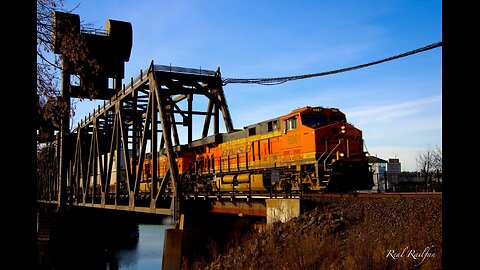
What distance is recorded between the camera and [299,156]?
68.8 feet

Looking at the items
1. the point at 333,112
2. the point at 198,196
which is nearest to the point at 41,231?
the point at 198,196

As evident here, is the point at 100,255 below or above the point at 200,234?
below

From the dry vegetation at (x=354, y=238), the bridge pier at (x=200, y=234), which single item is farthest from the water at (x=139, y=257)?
the dry vegetation at (x=354, y=238)

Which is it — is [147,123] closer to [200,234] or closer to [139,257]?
[200,234]

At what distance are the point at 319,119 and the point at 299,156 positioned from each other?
224 cm

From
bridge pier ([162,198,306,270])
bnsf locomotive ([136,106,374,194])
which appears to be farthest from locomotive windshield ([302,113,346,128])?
bridge pier ([162,198,306,270])

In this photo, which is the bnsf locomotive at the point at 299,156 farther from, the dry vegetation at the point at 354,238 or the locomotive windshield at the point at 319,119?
the dry vegetation at the point at 354,238

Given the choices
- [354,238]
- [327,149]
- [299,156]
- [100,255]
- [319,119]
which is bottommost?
[100,255]

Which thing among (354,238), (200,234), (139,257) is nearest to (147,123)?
(200,234)

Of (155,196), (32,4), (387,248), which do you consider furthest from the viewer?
(155,196)

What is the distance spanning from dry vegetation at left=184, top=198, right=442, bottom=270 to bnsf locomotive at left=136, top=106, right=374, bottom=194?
3198mm
